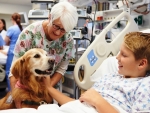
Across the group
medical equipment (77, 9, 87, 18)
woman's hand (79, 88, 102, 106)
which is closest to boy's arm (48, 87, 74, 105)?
woman's hand (79, 88, 102, 106)

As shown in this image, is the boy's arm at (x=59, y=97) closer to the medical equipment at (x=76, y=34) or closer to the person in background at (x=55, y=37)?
the person in background at (x=55, y=37)

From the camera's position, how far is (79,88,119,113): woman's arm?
101 cm

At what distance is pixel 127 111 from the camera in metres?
1.06

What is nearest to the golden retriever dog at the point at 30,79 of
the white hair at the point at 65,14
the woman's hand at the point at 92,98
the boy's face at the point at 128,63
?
the white hair at the point at 65,14

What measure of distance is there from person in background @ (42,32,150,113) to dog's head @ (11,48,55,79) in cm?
38

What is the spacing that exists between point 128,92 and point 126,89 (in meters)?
0.02

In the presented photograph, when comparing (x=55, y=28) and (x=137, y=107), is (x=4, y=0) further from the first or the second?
(x=137, y=107)

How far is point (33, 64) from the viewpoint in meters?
1.43

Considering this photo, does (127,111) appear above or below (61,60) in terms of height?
below

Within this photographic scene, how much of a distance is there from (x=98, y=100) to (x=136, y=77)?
0.28 meters

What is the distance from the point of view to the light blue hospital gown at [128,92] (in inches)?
39.3

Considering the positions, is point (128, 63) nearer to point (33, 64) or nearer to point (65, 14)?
point (65, 14)

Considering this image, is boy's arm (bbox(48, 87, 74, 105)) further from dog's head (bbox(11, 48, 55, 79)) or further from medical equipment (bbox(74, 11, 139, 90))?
medical equipment (bbox(74, 11, 139, 90))

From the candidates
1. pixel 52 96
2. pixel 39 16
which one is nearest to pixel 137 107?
pixel 52 96
